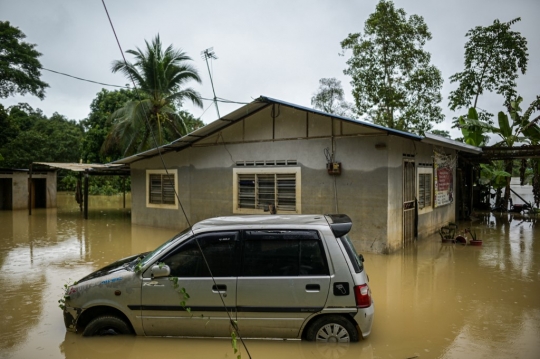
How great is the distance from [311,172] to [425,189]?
380 centimetres

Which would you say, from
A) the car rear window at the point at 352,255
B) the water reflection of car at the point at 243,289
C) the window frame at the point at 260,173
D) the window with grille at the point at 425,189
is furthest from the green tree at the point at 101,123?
the car rear window at the point at 352,255

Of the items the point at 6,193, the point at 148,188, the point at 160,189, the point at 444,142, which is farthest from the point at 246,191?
the point at 6,193

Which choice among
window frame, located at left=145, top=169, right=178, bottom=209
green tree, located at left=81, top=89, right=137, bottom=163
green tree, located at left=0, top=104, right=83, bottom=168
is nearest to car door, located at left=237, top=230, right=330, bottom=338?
window frame, located at left=145, top=169, right=178, bottom=209

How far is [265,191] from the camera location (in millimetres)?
12422

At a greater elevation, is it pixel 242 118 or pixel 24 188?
pixel 242 118

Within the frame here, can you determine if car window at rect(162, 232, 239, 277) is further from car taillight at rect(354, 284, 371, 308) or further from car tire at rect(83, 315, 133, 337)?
car taillight at rect(354, 284, 371, 308)

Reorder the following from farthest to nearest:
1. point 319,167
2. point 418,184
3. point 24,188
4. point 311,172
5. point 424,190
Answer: point 24,188 < point 424,190 < point 418,184 < point 311,172 < point 319,167

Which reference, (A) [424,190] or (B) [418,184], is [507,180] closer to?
(A) [424,190]

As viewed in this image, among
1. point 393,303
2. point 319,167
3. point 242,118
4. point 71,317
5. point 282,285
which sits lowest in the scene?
point 393,303

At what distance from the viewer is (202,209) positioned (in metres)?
13.8

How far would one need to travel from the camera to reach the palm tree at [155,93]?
2019 centimetres

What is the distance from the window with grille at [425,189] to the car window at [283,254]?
8298 millimetres

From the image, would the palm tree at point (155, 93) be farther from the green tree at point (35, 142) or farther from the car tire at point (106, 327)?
the car tire at point (106, 327)

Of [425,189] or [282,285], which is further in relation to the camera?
[425,189]
